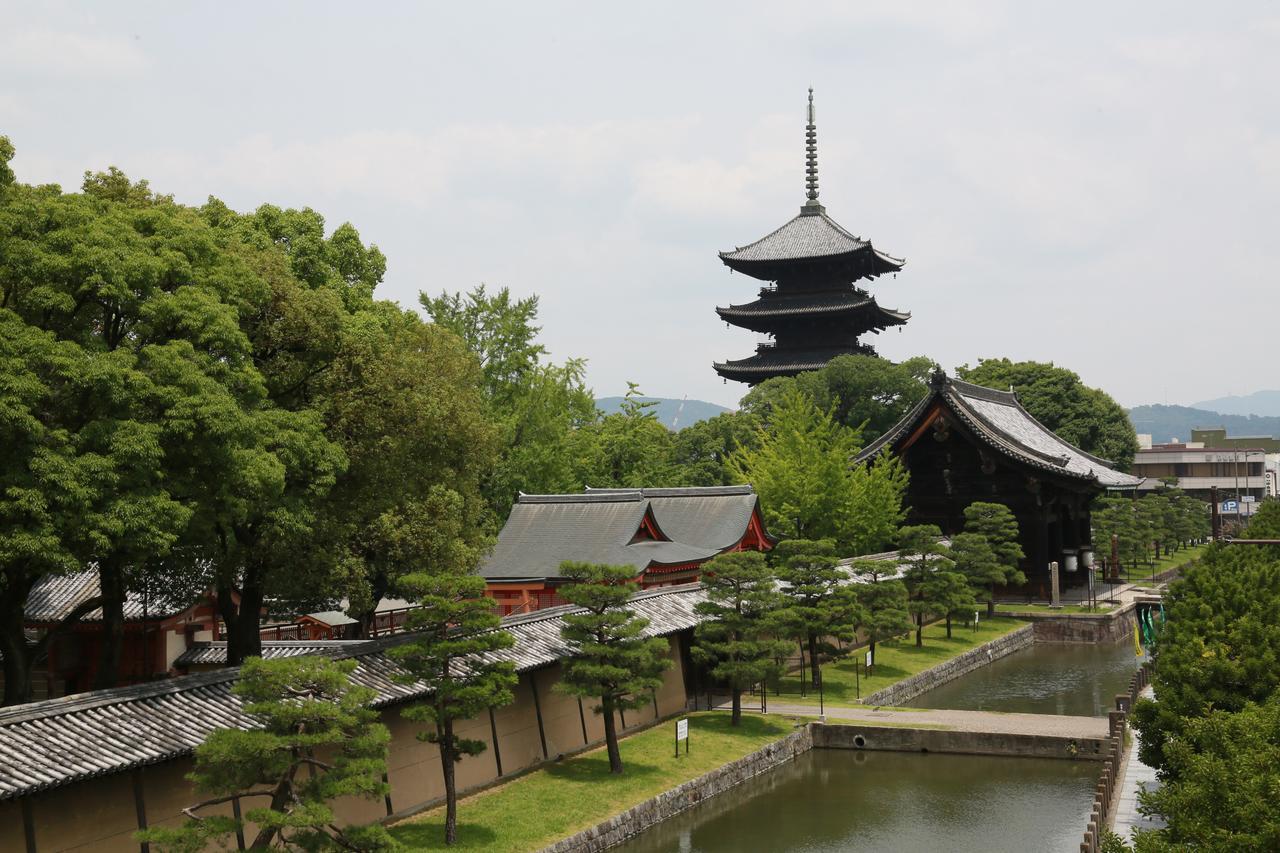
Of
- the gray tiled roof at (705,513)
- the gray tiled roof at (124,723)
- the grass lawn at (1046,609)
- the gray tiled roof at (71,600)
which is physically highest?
the gray tiled roof at (705,513)

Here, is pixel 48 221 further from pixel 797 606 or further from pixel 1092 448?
pixel 1092 448

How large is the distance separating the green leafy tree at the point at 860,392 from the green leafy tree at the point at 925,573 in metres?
26.3

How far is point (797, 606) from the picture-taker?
32469mm

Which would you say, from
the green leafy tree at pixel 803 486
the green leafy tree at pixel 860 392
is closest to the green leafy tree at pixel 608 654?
the green leafy tree at pixel 803 486

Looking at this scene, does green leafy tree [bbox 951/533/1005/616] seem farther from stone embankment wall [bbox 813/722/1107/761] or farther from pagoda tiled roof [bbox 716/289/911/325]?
pagoda tiled roof [bbox 716/289/911/325]

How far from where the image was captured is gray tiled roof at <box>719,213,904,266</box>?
264ft

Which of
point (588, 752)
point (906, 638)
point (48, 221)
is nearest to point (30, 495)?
point (48, 221)

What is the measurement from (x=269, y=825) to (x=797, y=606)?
18.9 meters

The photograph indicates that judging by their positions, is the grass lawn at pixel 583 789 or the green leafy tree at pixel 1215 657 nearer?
the green leafy tree at pixel 1215 657

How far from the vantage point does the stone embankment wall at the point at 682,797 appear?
21578mm

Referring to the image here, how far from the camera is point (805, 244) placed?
82188 mm

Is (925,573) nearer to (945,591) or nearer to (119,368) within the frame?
(945,591)

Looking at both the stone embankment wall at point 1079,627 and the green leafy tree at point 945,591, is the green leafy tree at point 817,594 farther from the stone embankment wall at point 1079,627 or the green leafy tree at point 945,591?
the stone embankment wall at point 1079,627

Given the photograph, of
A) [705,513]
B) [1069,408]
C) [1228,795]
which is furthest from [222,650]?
[1069,408]
